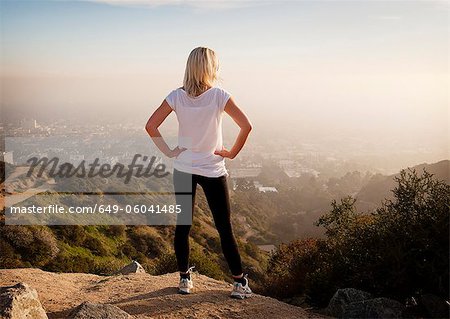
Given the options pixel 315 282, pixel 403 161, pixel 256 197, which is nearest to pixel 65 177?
pixel 315 282

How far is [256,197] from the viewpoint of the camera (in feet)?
191

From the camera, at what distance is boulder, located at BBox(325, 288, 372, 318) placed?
4.85 metres

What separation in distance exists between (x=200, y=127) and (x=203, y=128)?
0.03 meters

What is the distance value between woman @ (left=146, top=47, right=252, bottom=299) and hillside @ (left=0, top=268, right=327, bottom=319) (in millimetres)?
782

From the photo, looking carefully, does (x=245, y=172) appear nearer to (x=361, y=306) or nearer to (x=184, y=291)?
(x=184, y=291)

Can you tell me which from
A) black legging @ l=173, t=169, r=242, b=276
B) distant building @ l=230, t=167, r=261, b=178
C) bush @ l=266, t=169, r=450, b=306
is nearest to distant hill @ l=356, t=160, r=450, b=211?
distant building @ l=230, t=167, r=261, b=178

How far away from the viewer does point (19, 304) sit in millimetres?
3662

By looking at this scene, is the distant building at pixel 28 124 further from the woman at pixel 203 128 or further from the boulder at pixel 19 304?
the boulder at pixel 19 304

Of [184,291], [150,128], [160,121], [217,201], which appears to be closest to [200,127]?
[160,121]

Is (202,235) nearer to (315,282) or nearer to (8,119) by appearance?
(8,119)

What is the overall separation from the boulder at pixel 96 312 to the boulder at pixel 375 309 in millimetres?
2231

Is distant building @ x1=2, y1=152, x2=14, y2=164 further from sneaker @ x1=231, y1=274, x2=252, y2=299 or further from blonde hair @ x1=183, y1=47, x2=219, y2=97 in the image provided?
blonde hair @ x1=183, y1=47, x2=219, y2=97

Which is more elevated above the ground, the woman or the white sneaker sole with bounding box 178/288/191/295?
the woman

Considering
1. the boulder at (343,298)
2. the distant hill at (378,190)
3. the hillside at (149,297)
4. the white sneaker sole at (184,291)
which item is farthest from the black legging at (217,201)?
the distant hill at (378,190)
